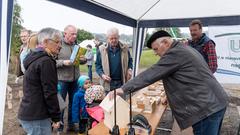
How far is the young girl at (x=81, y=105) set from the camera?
3656mm

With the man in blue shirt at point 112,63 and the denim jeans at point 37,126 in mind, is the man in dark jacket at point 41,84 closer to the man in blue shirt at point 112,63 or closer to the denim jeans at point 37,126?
the denim jeans at point 37,126

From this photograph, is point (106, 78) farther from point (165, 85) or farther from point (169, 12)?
point (169, 12)

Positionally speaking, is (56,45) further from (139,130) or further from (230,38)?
(230,38)

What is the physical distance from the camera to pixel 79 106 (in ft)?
12.1

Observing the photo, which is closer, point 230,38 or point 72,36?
point 72,36

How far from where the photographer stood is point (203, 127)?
227cm

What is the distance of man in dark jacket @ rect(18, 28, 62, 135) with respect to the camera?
85.0 inches

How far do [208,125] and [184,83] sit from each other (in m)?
0.40

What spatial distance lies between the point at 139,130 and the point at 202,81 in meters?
0.58

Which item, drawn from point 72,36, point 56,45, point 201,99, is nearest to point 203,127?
point 201,99

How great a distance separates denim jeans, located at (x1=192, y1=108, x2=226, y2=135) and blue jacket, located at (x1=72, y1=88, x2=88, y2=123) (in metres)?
1.68

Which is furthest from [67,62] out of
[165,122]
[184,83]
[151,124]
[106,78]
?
[165,122]

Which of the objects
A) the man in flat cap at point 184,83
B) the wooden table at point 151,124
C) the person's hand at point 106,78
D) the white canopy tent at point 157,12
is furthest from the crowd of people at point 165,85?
the white canopy tent at point 157,12

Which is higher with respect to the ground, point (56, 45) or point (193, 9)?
point (193, 9)
